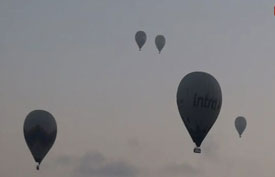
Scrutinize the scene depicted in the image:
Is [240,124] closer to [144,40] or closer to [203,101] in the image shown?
[144,40]

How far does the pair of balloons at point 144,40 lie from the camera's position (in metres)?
138

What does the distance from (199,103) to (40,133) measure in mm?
22599

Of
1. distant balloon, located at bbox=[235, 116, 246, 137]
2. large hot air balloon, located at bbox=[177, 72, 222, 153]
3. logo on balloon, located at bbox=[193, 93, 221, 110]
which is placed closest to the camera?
large hot air balloon, located at bbox=[177, 72, 222, 153]

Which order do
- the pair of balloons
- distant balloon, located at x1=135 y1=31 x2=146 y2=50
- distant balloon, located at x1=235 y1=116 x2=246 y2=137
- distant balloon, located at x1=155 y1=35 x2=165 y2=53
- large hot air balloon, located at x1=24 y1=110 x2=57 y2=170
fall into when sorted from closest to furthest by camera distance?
large hot air balloon, located at x1=24 y1=110 x2=57 y2=170
distant balloon, located at x1=235 y1=116 x2=246 y2=137
distant balloon, located at x1=155 y1=35 x2=165 y2=53
the pair of balloons
distant balloon, located at x1=135 y1=31 x2=146 y2=50

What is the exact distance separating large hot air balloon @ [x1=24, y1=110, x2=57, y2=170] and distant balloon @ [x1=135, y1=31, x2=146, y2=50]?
32816mm

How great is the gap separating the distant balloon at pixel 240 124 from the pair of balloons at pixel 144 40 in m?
17.3

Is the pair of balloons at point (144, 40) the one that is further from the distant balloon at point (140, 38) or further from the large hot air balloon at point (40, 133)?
the large hot air balloon at point (40, 133)

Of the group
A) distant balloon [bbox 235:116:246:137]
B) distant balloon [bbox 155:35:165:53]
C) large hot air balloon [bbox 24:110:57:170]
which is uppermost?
distant balloon [bbox 155:35:165:53]

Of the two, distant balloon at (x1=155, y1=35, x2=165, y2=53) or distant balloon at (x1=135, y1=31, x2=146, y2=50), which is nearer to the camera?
distant balloon at (x1=155, y1=35, x2=165, y2=53)

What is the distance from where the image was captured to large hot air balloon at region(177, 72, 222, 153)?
3799 inches

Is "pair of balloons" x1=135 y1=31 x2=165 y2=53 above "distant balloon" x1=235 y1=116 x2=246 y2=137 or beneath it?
above

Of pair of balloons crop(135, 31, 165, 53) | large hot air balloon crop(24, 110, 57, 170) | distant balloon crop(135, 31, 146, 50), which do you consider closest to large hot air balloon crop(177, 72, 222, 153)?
large hot air balloon crop(24, 110, 57, 170)

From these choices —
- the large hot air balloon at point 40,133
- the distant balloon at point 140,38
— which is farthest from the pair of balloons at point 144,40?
the large hot air balloon at point 40,133

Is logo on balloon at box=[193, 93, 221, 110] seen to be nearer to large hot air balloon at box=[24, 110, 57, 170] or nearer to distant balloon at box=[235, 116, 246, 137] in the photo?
large hot air balloon at box=[24, 110, 57, 170]
